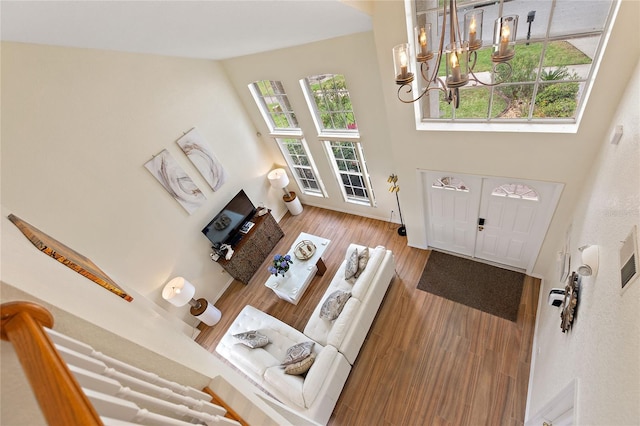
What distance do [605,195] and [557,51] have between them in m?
1.35

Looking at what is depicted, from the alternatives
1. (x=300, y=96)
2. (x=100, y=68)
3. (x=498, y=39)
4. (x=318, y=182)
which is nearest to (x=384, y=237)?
(x=318, y=182)

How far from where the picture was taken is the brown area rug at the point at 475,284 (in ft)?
12.7

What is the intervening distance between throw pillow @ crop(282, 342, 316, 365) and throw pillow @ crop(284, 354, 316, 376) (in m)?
0.04

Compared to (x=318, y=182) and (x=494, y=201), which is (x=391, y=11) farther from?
(x=318, y=182)

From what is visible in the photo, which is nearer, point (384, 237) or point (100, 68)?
point (100, 68)

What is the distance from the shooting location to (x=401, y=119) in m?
3.38

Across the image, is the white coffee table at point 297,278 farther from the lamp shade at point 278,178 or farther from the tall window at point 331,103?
the tall window at point 331,103

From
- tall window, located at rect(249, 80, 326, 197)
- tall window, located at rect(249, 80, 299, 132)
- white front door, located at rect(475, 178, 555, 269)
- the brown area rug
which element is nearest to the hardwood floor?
the brown area rug

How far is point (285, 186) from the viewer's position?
6.16 meters

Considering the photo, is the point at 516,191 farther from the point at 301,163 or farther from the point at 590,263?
the point at 301,163

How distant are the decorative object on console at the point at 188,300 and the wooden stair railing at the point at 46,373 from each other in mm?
3988

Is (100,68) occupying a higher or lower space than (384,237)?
lower

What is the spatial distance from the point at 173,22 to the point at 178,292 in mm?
3555

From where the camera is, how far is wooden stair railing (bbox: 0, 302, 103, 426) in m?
0.55
